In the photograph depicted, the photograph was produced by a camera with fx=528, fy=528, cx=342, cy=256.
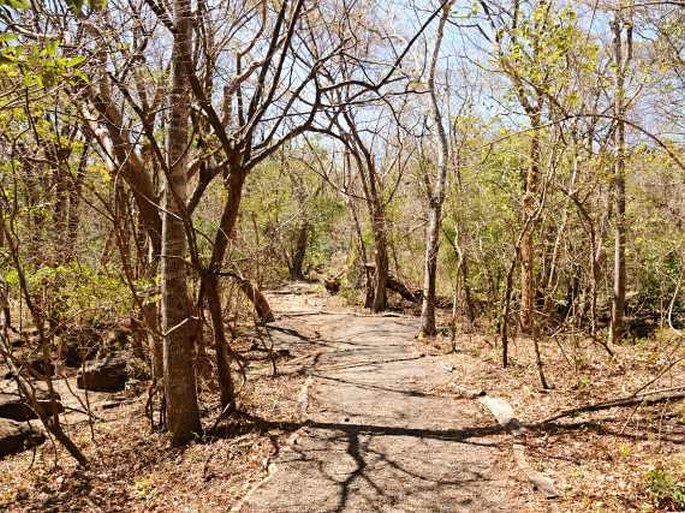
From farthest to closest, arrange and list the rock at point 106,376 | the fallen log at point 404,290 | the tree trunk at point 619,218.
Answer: the fallen log at point 404,290, the tree trunk at point 619,218, the rock at point 106,376

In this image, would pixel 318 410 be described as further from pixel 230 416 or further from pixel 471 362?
pixel 471 362

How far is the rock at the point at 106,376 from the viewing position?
32.4 ft

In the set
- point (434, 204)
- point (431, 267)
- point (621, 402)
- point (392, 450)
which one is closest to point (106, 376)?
point (392, 450)

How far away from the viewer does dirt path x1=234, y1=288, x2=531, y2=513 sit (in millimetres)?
4512

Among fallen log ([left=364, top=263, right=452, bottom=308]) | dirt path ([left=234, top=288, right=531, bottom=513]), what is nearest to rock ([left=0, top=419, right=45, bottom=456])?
dirt path ([left=234, top=288, right=531, bottom=513])

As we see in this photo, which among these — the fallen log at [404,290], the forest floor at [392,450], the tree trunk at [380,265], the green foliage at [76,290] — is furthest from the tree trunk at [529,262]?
the fallen log at [404,290]

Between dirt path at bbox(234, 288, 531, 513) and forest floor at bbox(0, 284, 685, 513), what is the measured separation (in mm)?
19

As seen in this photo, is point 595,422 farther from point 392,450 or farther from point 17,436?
point 17,436

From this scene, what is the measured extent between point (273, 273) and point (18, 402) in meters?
14.6

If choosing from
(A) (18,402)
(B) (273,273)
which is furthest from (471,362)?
(B) (273,273)

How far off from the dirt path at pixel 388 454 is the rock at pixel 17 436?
3747 mm

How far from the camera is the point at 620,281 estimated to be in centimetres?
1273

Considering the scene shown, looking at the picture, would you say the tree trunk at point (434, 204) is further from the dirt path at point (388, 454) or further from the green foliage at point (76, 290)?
the green foliage at point (76, 290)

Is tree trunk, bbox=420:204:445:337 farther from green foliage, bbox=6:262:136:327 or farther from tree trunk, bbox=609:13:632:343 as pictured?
green foliage, bbox=6:262:136:327
